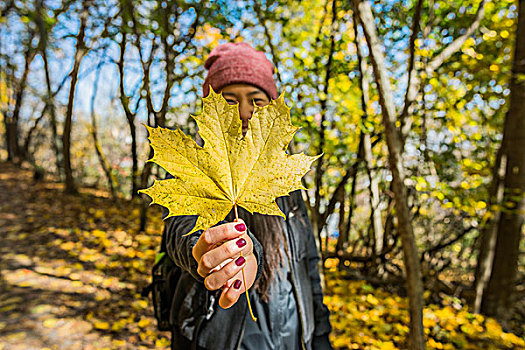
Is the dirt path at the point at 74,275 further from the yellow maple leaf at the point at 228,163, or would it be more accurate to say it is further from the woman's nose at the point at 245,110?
the yellow maple leaf at the point at 228,163

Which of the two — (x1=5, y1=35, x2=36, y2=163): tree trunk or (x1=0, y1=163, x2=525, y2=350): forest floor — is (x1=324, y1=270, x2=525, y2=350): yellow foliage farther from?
(x1=5, y1=35, x2=36, y2=163): tree trunk

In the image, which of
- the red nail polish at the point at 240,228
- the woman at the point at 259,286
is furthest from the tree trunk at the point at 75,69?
the red nail polish at the point at 240,228

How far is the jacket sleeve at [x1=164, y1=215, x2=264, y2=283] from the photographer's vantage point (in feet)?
2.92

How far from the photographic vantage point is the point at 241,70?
1380mm

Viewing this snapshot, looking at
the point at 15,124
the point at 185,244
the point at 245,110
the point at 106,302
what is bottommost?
the point at 106,302

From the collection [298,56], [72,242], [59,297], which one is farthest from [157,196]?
[72,242]

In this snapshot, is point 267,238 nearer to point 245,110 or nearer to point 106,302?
point 245,110

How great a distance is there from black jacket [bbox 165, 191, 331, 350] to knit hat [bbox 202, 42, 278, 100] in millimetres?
563

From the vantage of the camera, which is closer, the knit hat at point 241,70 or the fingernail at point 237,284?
the fingernail at point 237,284

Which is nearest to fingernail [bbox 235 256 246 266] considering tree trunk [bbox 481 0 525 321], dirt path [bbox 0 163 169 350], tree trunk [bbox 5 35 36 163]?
dirt path [bbox 0 163 169 350]

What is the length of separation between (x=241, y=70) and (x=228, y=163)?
30.8 inches

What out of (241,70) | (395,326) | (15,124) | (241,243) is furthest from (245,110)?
(15,124)

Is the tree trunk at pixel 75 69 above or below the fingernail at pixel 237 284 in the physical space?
above

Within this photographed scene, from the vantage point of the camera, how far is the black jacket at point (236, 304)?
103cm
